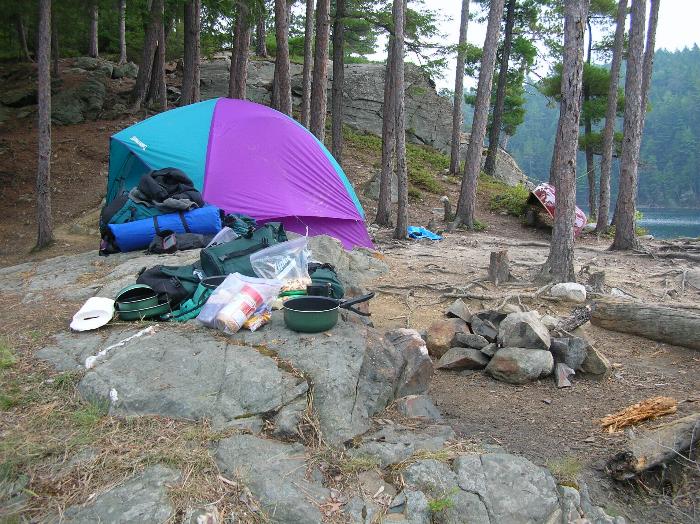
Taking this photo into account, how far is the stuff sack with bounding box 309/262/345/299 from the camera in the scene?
4727 millimetres

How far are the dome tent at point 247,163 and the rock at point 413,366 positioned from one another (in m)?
4.39

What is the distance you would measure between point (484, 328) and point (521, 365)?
704 mm

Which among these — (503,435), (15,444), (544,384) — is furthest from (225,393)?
(544,384)

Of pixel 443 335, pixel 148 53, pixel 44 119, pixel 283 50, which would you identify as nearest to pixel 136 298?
pixel 443 335

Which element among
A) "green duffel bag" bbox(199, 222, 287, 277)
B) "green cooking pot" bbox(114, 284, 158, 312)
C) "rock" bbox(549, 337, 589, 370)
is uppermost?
"green duffel bag" bbox(199, 222, 287, 277)

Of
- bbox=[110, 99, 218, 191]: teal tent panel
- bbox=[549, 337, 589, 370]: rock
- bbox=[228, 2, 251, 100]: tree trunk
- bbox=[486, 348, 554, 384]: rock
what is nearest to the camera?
bbox=[486, 348, 554, 384]: rock

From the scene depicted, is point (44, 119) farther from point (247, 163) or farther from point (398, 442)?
point (398, 442)

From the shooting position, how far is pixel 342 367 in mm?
3504

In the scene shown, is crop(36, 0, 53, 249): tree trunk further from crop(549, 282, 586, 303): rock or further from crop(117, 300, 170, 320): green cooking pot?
crop(549, 282, 586, 303): rock

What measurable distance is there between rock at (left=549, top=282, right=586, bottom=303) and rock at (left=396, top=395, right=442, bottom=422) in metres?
3.23

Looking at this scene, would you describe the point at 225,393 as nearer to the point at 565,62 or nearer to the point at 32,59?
the point at 565,62

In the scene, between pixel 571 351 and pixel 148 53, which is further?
pixel 148 53

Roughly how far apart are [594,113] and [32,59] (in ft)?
69.1

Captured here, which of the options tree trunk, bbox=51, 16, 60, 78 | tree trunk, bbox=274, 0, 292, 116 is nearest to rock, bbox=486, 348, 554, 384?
tree trunk, bbox=274, 0, 292, 116
